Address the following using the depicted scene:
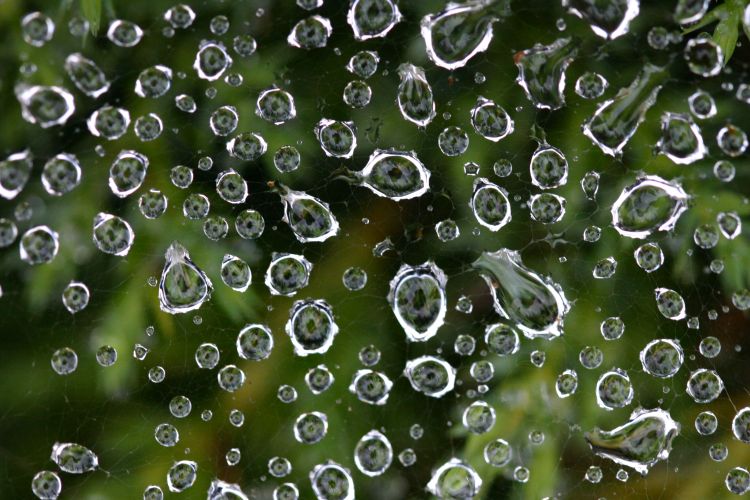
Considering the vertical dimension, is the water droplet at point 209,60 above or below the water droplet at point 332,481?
above

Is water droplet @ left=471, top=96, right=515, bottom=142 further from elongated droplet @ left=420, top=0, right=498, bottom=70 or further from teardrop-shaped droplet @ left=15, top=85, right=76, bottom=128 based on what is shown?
teardrop-shaped droplet @ left=15, top=85, right=76, bottom=128

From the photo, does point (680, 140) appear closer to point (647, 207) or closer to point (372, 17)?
point (647, 207)

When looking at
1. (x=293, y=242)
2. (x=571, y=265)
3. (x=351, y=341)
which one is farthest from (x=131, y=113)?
(x=571, y=265)

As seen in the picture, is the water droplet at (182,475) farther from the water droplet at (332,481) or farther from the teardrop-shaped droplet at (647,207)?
the teardrop-shaped droplet at (647,207)

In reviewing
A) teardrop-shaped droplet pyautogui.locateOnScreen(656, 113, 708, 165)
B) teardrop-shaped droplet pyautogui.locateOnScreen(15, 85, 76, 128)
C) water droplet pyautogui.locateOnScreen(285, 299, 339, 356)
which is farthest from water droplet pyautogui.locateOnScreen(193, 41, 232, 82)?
teardrop-shaped droplet pyautogui.locateOnScreen(656, 113, 708, 165)

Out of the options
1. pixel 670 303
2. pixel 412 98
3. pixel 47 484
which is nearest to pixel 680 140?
pixel 670 303

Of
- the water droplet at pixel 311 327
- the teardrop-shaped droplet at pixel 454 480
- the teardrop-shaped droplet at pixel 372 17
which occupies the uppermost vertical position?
the teardrop-shaped droplet at pixel 372 17

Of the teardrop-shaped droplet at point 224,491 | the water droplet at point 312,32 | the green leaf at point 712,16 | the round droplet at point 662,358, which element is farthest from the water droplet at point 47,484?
the green leaf at point 712,16
